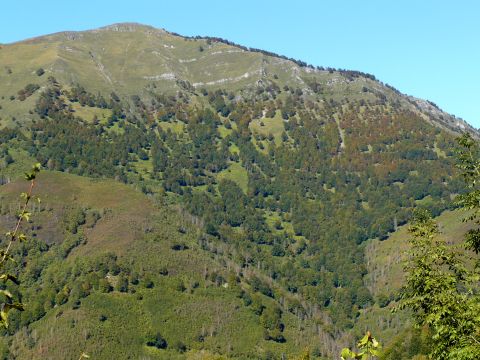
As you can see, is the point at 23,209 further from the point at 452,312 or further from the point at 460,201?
the point at 460,201

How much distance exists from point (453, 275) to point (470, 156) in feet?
17.8

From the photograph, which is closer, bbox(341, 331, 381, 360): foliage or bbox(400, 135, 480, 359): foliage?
bbox(341, 331, 381, 360): foliage

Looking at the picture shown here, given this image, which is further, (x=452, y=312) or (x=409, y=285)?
(x=409, y=285)

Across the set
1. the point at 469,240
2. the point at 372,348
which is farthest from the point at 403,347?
the point at 372,348

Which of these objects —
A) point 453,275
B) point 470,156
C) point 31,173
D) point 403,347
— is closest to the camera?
point 31,173

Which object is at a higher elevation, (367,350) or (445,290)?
(367,350)

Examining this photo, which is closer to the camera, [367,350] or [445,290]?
[367,350]

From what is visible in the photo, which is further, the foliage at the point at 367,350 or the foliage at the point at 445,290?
the foliage at the point at 445,290

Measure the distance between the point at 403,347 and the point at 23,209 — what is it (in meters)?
188

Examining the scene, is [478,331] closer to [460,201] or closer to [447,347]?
[447,347]

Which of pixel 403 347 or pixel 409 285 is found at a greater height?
pixel 409 285

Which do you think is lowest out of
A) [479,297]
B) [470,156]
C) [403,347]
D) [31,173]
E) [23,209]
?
[403,347]

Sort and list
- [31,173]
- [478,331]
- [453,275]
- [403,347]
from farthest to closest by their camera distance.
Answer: [403,347] < [453,275] < [478,331] < [31,173]

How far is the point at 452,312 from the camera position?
25734 millimetres
